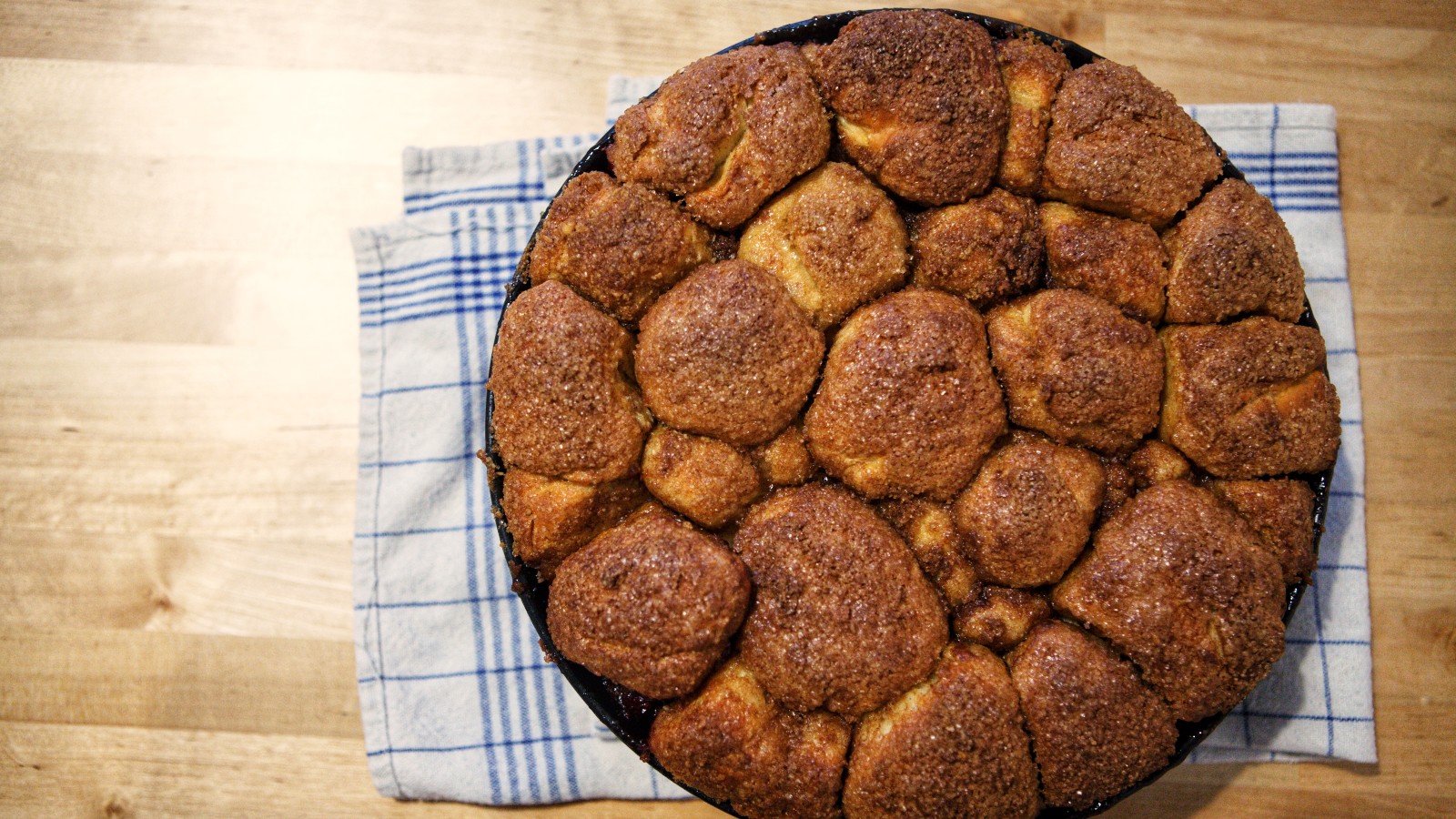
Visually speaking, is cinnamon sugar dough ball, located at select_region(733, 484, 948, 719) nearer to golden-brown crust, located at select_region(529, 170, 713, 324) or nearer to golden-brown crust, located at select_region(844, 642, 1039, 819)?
golden-brown crust, located at select_region(844, 642, 1039, 819)

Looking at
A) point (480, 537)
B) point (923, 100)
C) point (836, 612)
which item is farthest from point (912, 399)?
point (480, 537)

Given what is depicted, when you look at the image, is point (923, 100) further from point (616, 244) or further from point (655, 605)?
point (655, 605)

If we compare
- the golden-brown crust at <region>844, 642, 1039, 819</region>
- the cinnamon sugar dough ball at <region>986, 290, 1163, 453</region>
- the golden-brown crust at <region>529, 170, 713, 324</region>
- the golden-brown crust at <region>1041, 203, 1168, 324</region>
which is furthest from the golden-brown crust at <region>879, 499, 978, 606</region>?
the golden-brown crust at <region>529, 170, 713, 324</region>

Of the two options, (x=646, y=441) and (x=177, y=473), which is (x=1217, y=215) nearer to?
(x=646, y=441)

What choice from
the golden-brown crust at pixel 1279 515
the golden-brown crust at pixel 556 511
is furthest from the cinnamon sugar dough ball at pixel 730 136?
the golden-brown crust at pixel 1279 515

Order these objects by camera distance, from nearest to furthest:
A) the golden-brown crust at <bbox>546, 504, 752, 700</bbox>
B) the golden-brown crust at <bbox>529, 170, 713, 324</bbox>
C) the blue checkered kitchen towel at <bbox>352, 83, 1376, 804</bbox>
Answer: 1. the golden-brown crust at <bbox>546, 504, 752, 700</bbox>
2. the golden-brown crust at <bbox>529, 170, 713, 324</bbox>
3. the blue checkered kitchen towel at <bbox>352, 83, 1376, 804</bbox>

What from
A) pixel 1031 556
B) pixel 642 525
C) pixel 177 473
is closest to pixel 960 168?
pixel 1031 556
